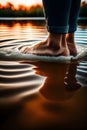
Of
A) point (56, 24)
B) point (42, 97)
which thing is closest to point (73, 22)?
point (56, 24)

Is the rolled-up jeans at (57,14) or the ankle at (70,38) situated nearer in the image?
the rolled-up jeans at (57,14)

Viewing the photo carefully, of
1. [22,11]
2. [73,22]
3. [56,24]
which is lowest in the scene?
[22,11]

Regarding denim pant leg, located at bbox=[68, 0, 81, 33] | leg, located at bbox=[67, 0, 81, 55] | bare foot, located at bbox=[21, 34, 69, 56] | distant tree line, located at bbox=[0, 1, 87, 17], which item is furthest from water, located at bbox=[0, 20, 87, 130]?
distant tree line, located at bbox=[0, 1, 87, 17]

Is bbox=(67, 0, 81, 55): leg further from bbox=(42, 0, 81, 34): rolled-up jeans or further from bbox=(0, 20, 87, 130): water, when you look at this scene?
bbox=(0, 20, 87, 130): water

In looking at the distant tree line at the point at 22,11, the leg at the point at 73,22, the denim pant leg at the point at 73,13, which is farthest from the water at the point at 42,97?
the distant tree line at the point at 22,11

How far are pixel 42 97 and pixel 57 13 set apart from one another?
878 mm

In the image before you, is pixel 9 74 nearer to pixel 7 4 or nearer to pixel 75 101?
pixel 75 101

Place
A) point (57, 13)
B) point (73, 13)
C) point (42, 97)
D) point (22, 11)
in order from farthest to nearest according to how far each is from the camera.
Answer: point (22, 11) < point (73, 13) < point (57, 13) < point (42, 97)

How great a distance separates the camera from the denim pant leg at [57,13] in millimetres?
1723

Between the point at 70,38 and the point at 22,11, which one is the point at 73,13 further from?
the point at 22,11

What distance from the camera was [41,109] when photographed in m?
0.94

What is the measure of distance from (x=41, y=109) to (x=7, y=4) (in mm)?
10197

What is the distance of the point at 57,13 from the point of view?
1751 mm

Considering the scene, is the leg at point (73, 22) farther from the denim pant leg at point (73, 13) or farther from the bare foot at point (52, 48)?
the bare foot at point (52, 48)
